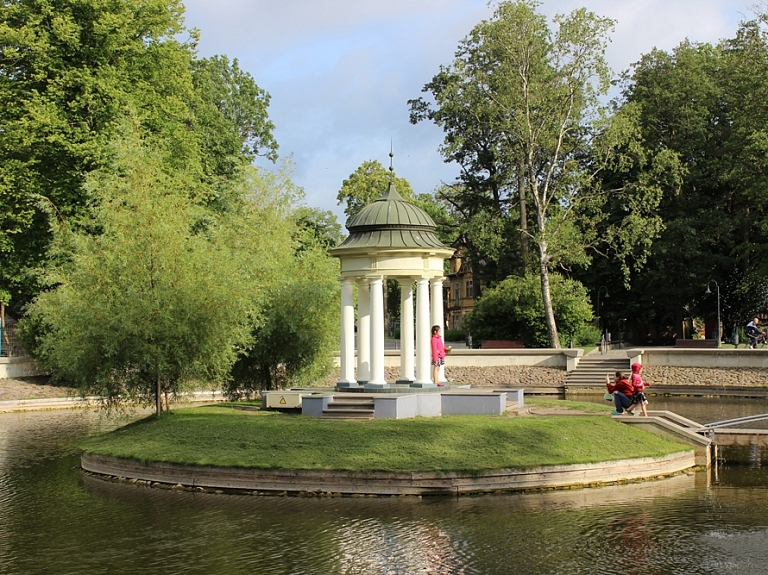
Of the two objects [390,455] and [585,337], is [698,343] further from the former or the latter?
[390,455]

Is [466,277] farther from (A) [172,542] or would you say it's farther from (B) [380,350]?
(A) [172,542]

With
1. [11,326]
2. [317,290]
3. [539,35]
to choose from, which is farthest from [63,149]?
[539,35]

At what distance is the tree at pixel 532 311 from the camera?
2021 inches

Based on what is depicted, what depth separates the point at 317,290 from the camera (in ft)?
100

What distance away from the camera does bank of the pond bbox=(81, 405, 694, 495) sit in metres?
19.4

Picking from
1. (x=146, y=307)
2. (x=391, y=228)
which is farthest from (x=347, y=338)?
(x=146, y=307)

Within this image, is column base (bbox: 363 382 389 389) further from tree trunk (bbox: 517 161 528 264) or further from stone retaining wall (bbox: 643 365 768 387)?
tree trunk (bbox: 517 161 528 264)

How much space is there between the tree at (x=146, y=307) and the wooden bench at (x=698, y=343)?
33.0 m

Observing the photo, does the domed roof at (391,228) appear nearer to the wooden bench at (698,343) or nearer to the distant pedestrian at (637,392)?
the distant pedestrian at (637,392)

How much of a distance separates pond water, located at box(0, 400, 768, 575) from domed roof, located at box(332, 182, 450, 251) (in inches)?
363

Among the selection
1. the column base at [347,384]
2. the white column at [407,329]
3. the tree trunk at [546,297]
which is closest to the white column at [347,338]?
the column base at [347,384]

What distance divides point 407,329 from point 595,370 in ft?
68.0

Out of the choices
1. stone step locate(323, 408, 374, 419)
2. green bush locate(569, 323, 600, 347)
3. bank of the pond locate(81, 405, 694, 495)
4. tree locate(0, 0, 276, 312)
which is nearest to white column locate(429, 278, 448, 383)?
stone step locate(323, 408, 374, 419)

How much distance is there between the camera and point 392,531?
16109 mm
